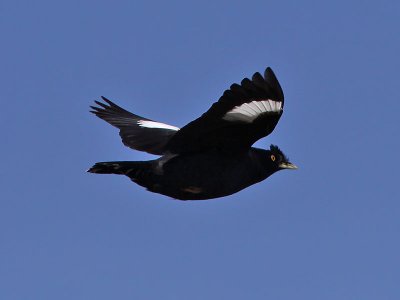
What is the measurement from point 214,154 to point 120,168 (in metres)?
1.42

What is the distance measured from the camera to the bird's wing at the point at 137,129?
17.7 metres

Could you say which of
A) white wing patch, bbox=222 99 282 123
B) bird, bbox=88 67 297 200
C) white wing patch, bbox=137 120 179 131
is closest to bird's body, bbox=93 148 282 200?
bird, bbox=88 67 297 200

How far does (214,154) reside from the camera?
16984 millimetres

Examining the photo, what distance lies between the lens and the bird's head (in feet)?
58.7

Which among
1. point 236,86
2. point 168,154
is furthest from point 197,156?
point 236,86

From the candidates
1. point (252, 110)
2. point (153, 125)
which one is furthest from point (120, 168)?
point (153, 125)

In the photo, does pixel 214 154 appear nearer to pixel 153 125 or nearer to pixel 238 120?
pixel 238 120

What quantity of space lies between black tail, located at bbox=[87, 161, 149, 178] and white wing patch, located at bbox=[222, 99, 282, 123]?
1.54 metres

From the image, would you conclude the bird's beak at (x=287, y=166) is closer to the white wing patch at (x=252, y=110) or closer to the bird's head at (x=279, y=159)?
the bird's head at (x=279, y=159)

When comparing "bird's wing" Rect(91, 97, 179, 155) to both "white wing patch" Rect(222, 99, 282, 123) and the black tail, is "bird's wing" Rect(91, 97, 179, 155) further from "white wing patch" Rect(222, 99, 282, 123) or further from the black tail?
"white wing patch" Rect(222, 99, 282, 123)

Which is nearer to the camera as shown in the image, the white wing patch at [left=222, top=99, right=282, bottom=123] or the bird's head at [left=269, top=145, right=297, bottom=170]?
the white wing patch at [left=222, top=99, right=282, bottom=123]

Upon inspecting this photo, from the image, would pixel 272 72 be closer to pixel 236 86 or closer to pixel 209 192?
pixel 236 86

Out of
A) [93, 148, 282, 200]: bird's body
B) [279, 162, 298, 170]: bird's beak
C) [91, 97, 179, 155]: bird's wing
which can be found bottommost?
[93, 148, 282, 200]: bird's body

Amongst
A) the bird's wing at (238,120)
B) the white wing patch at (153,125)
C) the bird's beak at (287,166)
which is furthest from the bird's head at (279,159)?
the white wing patch at (153,125)
